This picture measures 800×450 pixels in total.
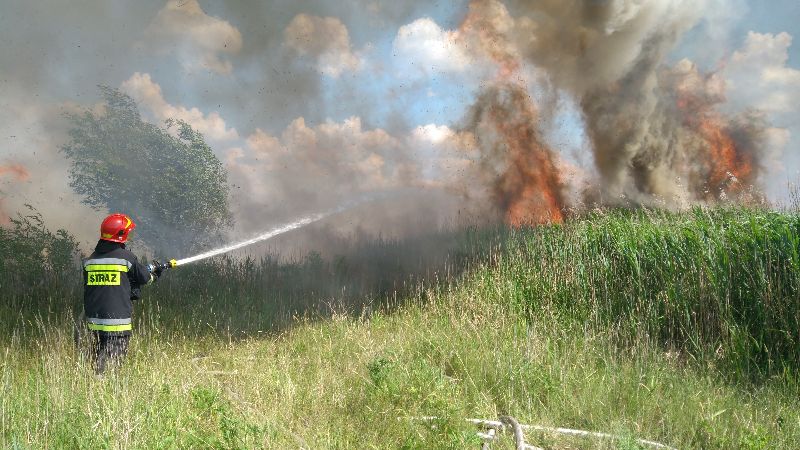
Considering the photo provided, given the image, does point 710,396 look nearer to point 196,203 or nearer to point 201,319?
point 201,319

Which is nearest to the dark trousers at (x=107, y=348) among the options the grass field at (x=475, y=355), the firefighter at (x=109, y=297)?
the firefighter at (x=109, y=297)

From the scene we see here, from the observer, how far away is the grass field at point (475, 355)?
4.37 meters

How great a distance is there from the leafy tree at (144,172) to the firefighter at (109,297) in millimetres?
12947

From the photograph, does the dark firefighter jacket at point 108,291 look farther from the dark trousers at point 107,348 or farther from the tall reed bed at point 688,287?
the tall reed bed at point 688,287

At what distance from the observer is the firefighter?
5.79m

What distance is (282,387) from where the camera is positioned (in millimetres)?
5344

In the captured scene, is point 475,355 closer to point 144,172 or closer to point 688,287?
point 688,287

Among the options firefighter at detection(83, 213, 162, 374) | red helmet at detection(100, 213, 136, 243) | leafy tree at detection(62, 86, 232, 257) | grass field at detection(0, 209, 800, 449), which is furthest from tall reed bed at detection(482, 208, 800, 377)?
leafy tree at detection(62, 86, 232, 257)

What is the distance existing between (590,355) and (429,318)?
2.63 meters

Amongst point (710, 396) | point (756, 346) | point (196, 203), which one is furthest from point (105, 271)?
point (196, 203)

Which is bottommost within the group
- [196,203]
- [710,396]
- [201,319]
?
[710,396]

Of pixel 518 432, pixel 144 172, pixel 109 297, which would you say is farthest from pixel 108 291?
pixel 144 172

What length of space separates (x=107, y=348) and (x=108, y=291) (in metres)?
0.60

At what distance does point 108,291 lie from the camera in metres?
5.81
